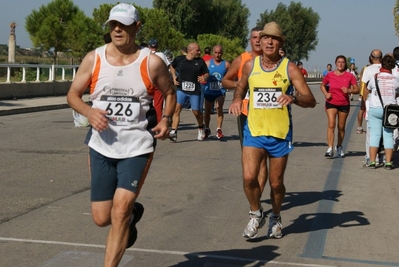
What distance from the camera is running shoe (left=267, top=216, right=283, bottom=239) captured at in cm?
740

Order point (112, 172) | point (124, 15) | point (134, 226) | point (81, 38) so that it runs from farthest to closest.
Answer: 1. point (81, 38)
2. point (134, 226)
3. point (112, 172)
4. point (124, 15)

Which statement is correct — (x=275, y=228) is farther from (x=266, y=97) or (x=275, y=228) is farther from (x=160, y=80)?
(x=160, y=80)

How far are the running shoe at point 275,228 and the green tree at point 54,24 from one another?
49.1m

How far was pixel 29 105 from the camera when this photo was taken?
79.0 ft

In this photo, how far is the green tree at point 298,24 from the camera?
11519 centimetres

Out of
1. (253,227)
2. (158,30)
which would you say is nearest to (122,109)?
(253,227)

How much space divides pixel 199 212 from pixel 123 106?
10.9 ft

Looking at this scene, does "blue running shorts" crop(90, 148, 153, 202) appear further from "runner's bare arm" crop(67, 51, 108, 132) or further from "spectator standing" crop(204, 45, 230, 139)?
"spectator standing" crop(204, 45, 230, 139)

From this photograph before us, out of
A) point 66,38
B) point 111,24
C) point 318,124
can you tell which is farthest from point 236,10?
point 111,24

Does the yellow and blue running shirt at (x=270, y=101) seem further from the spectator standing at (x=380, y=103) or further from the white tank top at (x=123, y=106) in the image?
the spectator standing at (x=380, y=103)

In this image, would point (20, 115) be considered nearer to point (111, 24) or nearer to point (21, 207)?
point (21, 207)

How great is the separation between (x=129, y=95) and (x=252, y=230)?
2.34 m

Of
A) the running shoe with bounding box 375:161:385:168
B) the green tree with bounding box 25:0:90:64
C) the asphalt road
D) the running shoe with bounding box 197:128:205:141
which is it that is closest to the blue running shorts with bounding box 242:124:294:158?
the asphalt road

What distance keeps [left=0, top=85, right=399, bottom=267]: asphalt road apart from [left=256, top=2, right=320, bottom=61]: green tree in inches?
4012
